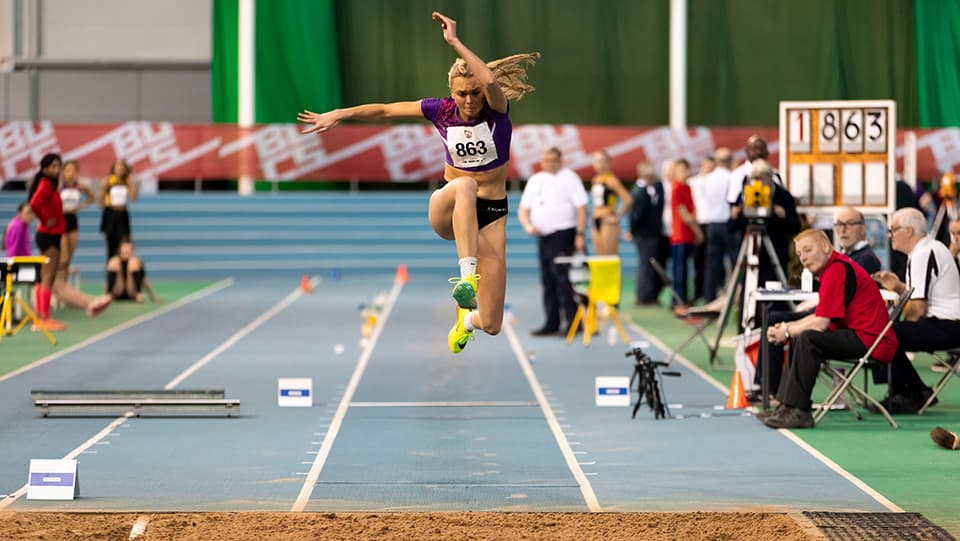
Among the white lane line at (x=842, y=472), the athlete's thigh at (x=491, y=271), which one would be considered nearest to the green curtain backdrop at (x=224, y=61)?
the white lane line at (x=842, y=472)

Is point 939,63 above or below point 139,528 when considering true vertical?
above

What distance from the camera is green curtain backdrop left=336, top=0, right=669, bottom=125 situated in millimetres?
29781

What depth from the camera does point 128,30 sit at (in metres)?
31.3

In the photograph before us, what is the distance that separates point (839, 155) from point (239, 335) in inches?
253

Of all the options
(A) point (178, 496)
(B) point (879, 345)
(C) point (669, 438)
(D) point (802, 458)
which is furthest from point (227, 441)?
(B) point (879, 345)

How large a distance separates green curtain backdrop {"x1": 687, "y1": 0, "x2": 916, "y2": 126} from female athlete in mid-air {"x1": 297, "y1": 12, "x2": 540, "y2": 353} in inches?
919

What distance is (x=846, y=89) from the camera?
3009cm

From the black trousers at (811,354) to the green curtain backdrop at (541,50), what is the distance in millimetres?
21118

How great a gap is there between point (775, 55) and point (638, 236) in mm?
12966

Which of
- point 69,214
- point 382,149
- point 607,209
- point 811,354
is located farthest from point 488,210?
point 382,149

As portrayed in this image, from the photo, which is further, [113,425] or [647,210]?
[647,210]

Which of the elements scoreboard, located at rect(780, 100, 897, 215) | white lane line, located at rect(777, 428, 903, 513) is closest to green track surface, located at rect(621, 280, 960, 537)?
white lane line, located at rect(777, 428, 903, 513)

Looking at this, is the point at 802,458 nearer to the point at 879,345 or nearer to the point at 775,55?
the point at 879,345

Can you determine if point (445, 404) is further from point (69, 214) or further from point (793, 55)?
point (793, 55)
